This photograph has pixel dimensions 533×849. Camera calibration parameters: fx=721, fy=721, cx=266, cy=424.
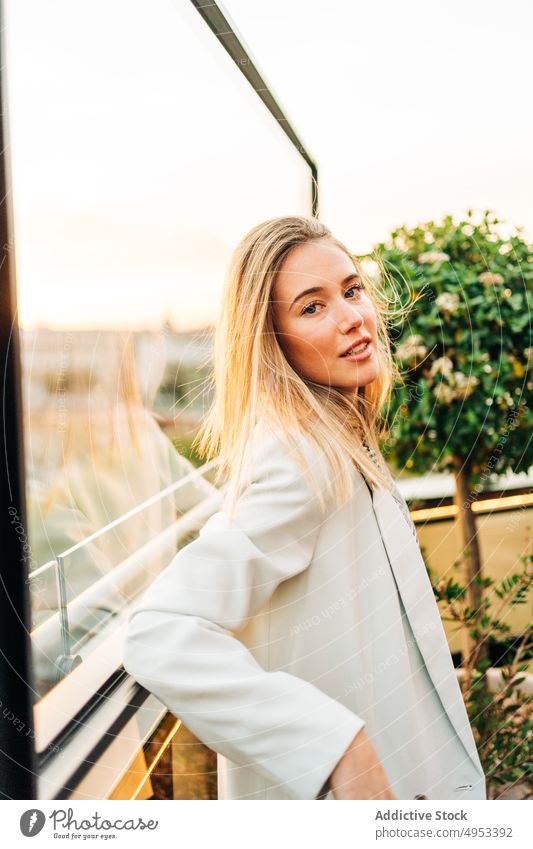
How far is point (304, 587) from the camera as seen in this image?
0.53m

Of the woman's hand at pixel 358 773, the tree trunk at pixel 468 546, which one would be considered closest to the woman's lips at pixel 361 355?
the woman's hand at pixel 358 773

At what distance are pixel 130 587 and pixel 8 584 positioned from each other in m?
0.23

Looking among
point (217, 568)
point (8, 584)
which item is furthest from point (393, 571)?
point (8, 584)

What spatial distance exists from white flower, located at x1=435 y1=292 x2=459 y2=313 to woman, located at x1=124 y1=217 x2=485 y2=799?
41cm

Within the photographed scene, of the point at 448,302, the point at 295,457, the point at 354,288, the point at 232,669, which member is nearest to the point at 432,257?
the point at 448,302

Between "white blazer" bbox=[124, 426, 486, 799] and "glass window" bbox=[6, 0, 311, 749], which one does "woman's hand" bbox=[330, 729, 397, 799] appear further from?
"glass window" bbox=[6, 0, 311, 749]

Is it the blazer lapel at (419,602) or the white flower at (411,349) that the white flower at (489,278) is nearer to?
the white flower at (411,349)

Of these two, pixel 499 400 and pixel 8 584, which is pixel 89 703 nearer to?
pixel 8 584

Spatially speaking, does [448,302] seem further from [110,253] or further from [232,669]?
[232,669]

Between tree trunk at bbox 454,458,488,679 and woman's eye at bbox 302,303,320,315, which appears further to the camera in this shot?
tree trunk at bbox 454,458,488,679

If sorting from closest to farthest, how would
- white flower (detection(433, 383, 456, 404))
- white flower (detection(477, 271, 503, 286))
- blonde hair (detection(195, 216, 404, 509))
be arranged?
1. blonde hair (detection(195, 216, 404, 509))
2. white flower (detection(477, 271, 503, 286))
3. white flower (detection(433, 383, 456, 404))

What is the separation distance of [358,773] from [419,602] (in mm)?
146

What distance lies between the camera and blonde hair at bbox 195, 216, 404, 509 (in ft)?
1.82

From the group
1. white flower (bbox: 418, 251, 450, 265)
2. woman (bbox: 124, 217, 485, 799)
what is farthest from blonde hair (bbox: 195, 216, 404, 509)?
white flower (bbox: 418, 251, 450, 265)
